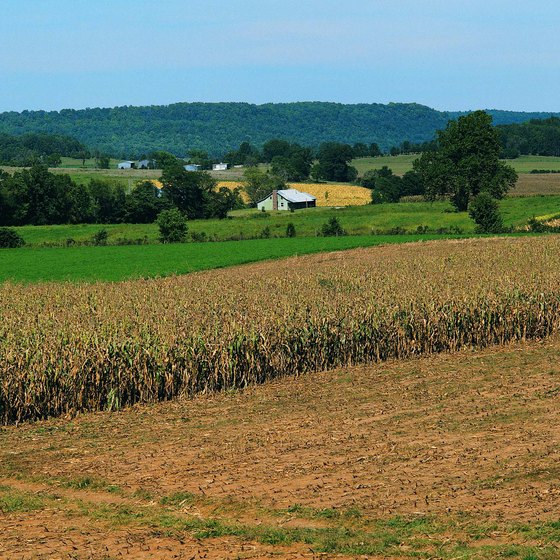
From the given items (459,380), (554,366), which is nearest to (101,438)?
(459,380)

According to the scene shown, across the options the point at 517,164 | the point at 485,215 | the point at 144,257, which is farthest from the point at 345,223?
the point at 517,164

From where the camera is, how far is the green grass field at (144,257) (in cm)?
4881

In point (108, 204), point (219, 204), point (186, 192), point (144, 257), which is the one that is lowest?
point (144, 257)

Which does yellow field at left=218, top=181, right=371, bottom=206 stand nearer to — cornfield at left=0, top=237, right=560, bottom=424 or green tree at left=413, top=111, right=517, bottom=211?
green tree at left=413, top=111, right=517, bottom=211

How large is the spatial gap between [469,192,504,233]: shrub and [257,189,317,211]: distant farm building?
205 ft

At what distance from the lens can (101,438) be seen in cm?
1794

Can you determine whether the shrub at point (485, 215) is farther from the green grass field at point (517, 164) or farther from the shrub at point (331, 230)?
the green grass field at point (517, 164)

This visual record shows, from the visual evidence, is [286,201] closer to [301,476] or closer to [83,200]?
[83,200]

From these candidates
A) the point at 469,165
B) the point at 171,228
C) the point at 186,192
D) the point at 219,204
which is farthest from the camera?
the point at 219,204

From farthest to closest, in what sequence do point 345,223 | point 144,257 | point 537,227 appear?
point 345,223 < point 537,227 < point 144,257

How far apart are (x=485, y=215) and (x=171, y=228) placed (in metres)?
23.5

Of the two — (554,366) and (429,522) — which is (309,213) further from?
(429,522)

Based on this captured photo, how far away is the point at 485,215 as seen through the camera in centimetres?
7488

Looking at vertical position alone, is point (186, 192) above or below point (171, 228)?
above
